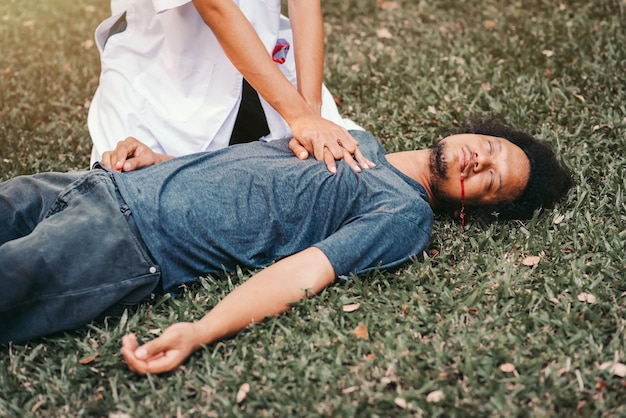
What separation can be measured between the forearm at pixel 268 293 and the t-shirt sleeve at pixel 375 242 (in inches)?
2.4

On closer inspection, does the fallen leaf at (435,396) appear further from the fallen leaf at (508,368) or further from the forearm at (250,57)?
the forearm at (250,57)

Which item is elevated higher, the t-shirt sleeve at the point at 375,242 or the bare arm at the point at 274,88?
the bare arm at the point at 274,88

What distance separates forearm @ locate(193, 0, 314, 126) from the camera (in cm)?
338

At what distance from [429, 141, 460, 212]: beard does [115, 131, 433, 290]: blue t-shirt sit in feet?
0.78

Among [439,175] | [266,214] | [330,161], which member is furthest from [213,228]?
[439,175]

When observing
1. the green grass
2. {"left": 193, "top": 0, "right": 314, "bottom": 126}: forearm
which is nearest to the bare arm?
{"left": 193, "top": 0, "right": 314, "bottom": 126}: forearm

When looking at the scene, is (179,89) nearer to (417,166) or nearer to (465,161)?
(417,166)

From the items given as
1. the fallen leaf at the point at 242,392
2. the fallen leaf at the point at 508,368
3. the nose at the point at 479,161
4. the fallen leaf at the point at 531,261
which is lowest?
the fallen leaf at the point at 531,261

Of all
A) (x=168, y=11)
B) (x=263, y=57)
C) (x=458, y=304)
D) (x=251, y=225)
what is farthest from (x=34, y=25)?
(x=458, y=304)

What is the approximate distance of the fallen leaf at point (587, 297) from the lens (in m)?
3.00

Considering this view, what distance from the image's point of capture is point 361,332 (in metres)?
2.88

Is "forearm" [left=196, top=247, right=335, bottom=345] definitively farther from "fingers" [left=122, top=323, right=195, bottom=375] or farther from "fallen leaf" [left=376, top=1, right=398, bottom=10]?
"fallen leaf" [left=376, top=1, right=398, bottom=10]

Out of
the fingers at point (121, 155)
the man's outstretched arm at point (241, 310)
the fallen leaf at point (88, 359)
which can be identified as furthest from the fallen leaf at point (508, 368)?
the fingers at point (121, 155)

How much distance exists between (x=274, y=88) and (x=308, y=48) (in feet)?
1.55
